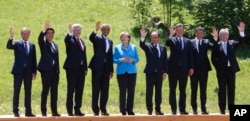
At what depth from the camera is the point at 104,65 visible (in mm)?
11977

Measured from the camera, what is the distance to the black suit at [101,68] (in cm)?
1192

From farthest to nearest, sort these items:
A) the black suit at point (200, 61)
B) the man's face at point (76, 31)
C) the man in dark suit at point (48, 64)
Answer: the black suit at point (200, 61) < the man's face at point (76, 31) < the man in dark suit at point (48, 64)

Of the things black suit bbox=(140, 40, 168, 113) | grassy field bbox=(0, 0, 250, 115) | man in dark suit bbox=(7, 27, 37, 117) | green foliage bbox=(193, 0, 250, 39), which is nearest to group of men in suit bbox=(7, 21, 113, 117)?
man in dark suit bbox=(7, 27, 37, 117)

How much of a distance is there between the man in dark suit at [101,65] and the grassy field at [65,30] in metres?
2.69

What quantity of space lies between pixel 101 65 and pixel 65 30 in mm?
13729

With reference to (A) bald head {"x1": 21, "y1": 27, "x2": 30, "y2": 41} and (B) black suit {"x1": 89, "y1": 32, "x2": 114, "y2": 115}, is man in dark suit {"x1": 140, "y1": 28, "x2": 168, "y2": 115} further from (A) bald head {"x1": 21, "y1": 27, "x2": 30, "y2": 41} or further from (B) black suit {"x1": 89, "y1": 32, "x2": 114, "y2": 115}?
(A) bald head {"x1": 21, "y1": 27, "x2": 30, "y2": 41}

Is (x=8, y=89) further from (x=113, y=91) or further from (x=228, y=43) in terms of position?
(x=228, y=43)

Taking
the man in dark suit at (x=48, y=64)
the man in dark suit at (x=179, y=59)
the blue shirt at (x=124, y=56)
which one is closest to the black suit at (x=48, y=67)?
the man in dark suit at (x=48, y=64)

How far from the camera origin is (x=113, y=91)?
59.9 ft

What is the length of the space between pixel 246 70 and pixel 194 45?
8762 mm

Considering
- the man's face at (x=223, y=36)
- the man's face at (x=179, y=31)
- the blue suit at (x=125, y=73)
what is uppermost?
the man's face at (x=179, y=31)

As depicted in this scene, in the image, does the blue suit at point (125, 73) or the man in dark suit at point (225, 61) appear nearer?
the blue suit at point (125, 73)

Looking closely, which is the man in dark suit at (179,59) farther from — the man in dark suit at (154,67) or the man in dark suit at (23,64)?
the man in dark suit at (23,64)

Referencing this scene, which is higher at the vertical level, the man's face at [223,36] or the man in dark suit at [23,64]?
the man's face at [223,36]
